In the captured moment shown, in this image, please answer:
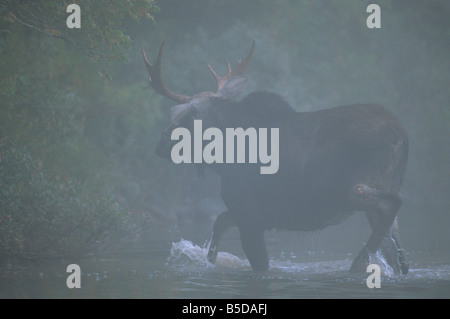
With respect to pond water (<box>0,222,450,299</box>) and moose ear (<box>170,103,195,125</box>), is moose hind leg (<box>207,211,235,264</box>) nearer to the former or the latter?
pond water (<box>0,222,450,299</box>)

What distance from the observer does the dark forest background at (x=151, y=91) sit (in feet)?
40.4

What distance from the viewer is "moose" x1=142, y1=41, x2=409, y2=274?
947 centimetres

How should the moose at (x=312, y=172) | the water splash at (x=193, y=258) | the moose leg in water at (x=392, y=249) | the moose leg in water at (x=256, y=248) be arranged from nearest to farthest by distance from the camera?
the moose at (x=312, y=172)
the moose leg in water at (x=392, y=249)
the moose leg in water at (x=256, y=248)
the water splash at (x=193, y=258)

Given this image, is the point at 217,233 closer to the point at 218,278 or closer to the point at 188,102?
the point at 218,278

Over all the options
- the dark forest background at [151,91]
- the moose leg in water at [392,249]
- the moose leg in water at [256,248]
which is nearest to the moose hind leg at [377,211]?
the moose leg in water at [392,249]

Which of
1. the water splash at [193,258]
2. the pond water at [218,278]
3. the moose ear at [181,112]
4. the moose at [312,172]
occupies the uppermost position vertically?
the moose ear at [181,112]

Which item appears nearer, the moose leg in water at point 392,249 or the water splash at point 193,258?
the moose leg in water at point 392,249

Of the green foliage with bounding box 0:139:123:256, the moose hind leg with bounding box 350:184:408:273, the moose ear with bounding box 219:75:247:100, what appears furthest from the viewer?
the moose ear with bounding box 219:75:247:100

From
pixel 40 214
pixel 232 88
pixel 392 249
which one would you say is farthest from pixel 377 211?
pixel 40 214

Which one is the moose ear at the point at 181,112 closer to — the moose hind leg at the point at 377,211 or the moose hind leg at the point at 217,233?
the moose hind leg at the point at 217,233

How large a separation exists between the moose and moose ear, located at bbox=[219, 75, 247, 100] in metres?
0.15

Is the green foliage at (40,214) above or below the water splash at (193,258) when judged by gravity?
above

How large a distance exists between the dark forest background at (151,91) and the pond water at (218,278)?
3.86ft

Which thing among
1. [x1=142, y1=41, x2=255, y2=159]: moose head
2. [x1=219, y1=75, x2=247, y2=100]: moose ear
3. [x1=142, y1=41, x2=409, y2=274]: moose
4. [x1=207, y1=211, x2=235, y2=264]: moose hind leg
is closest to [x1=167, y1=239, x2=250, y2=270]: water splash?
[x1=207, y1=211, x2=235, y2=264]: moose hind leg
